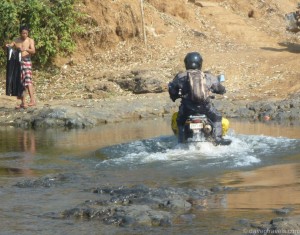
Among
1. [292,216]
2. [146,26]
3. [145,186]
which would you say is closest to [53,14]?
[146,26]

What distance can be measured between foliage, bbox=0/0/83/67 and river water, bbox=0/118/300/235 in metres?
6.96

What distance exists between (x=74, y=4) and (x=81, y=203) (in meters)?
16.1

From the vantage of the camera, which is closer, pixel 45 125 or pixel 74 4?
pixel 45 125

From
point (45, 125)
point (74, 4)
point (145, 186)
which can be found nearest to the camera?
point (145, 186)

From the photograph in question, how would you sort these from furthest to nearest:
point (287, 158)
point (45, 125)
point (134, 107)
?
point (134, 107)
point (45, 125)
point (287, 158)

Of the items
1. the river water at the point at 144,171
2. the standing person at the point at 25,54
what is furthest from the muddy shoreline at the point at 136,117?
the standing person at the point at 25,54

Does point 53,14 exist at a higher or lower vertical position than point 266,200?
higher

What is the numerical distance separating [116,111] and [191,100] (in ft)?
21.1

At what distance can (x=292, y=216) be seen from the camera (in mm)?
6977

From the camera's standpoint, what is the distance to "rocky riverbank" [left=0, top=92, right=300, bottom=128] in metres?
16.8

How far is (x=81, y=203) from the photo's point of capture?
26.5 feet

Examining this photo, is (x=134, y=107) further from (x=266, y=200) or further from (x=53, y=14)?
(x=266, y=200)

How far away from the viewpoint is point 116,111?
17984mm

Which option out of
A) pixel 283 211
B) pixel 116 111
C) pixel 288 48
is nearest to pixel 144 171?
pixel 283 211
